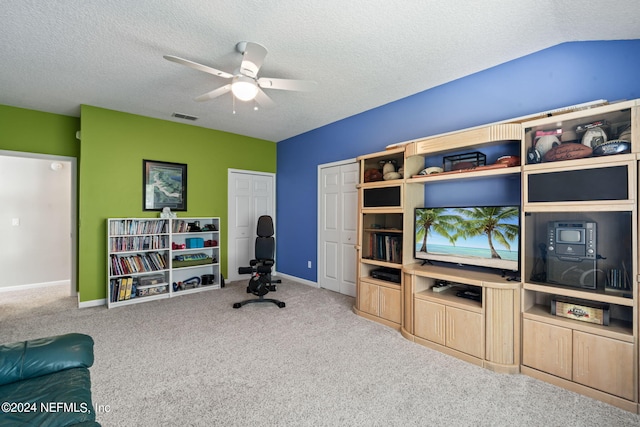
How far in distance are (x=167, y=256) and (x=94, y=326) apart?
1347mm

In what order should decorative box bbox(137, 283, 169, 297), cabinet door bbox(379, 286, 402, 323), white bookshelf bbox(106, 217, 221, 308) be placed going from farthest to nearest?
decorative box bbox(137, 283, 169, 297) < white bookshelf bbox(106, 217, 221, 308) < cabinet door bbox(379, 286, 402, 323)

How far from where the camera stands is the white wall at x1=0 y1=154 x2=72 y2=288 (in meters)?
4.81

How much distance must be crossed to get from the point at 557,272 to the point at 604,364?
2.11 ft

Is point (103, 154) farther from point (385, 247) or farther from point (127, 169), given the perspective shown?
point (385, 247)

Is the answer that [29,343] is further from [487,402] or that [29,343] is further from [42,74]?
[42,74]

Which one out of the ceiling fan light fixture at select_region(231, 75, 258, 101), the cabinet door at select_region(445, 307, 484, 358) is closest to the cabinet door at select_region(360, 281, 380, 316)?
the cabinet door at select_region(445, 307, 484, 358)

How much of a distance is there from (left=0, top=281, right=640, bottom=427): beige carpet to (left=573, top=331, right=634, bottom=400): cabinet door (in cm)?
13

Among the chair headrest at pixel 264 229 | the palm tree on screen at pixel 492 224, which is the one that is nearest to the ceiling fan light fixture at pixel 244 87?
the chair headrest at pixel 264 229

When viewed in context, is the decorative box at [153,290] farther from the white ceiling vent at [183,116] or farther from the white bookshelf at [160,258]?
the white ceiling vent at [183,116]

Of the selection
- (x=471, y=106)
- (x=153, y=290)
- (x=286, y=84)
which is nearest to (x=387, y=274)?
(x=471, y=106)

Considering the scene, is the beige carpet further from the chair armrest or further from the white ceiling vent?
the white ceiling vent

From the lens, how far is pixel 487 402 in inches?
77.8

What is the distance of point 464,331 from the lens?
2570mm

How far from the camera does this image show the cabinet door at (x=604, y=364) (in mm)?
1907
